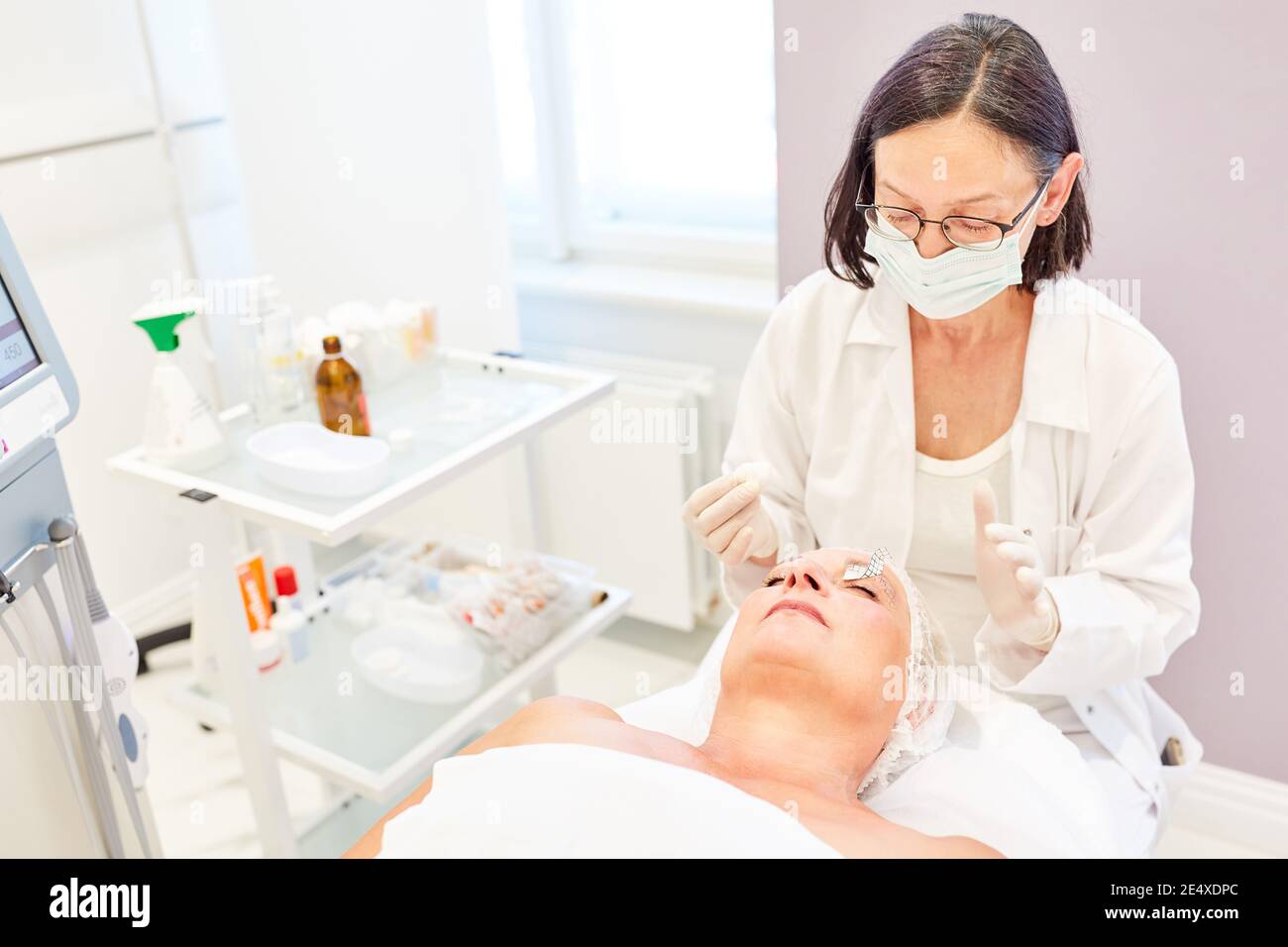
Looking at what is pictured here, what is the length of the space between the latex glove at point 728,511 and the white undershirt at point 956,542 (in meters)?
0.23

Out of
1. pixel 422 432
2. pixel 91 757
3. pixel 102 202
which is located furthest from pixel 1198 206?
pixel 102 202

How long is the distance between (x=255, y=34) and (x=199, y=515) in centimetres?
120

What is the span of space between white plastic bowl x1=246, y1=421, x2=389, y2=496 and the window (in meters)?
1.06

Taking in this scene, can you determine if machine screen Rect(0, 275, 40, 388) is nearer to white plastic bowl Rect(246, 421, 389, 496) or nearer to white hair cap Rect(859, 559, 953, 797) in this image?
white plastic bowl Rect(246, 421, 389, 496)

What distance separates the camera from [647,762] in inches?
43.1

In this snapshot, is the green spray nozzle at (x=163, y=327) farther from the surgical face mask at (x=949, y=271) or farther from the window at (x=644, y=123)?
the window at (x=644, y=123)

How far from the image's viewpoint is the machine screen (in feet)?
3.73

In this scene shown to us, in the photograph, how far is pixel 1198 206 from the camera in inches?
63.1

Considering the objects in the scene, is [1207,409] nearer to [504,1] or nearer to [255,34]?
[504,1]

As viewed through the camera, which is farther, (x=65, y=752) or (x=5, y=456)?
(x=65, y=752)

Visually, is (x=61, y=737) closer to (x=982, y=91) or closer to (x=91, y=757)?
(x=91, y=757)

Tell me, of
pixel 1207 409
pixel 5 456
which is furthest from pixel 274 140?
pixel 1207 409

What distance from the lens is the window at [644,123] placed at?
2.46 meters

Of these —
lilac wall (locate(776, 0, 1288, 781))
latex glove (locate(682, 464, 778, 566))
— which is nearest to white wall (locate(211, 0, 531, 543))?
lilac wall (locate(776, 0, 1288, 781))
